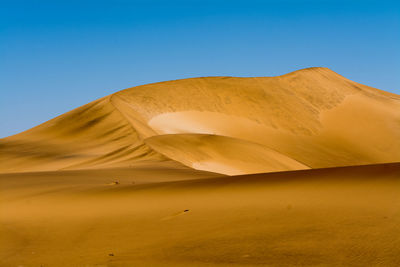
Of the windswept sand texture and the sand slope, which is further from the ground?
the sand slope

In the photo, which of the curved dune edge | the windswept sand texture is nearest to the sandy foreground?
the windswept sand texture

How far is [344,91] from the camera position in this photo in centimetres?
5981

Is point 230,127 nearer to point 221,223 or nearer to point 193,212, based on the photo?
point 193,212

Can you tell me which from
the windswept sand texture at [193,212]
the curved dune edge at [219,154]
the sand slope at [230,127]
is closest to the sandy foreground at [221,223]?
the windswept sand texture at [193,212]

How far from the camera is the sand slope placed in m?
26.4

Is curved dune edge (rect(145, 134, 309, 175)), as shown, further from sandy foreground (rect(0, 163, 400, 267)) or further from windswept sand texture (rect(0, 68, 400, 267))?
sandy foreground (rect(0, 163, 400, 267))

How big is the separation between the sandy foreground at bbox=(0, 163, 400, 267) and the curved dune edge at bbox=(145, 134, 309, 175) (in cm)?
1277

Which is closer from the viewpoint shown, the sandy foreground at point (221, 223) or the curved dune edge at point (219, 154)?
the sandy foreground at point (221, 223)

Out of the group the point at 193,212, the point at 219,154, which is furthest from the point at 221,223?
the point at 219,154

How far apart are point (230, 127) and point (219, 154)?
1900 centimetres

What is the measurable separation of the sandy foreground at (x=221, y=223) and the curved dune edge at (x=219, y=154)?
12768mm

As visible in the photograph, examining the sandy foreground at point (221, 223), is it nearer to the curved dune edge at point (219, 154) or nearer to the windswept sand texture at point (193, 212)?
the windswept sand texture at point (193, 212)

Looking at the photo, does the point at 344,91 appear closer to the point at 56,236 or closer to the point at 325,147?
the point at 325,147

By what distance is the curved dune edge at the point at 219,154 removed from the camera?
2433cm
